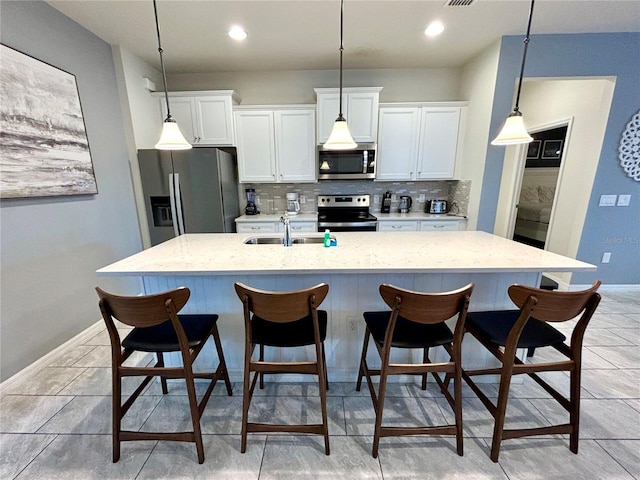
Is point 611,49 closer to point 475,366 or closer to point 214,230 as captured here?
point 475,366

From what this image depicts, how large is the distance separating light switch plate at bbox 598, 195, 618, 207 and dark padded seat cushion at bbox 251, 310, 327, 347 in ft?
12.0

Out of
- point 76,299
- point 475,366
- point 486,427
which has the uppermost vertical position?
point 76,299

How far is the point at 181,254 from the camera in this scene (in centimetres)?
178

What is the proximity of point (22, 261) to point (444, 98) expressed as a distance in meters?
4.85

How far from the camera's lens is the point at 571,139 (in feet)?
10.9

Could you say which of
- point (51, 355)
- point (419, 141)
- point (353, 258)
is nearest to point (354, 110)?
point (419, 141)

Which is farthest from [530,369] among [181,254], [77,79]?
[77,79]

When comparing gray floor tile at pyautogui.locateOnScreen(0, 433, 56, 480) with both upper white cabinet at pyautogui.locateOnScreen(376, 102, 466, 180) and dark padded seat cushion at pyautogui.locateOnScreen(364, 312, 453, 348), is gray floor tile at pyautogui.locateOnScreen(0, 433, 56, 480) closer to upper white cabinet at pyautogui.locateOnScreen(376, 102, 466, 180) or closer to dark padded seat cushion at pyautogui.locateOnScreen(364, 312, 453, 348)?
dark padded seat cushion at pyautogui.locateOnScreen(364, 312, 453, 348)

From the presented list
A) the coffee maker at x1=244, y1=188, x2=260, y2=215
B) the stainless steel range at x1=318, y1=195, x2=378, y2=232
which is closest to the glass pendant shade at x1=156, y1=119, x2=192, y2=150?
the coffee maker at x1=244, y1=188, x2=260, y2=215

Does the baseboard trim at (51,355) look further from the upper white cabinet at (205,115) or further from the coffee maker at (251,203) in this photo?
the upper white cabinet at (205,115)

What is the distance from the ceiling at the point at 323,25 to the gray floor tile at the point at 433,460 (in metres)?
3.17

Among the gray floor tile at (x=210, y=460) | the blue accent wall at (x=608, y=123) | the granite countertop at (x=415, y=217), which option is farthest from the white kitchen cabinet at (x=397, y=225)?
the gray floor tile at (x=210, y=460)

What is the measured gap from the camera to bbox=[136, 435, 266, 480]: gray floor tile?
1.31 metres

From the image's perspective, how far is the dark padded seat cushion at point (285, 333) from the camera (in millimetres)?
1358
